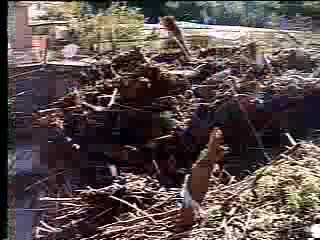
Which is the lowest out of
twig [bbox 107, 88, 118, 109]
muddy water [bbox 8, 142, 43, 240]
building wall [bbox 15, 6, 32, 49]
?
muddy water [bbox 8, 142, 43, 240]

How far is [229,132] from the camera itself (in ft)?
4.19

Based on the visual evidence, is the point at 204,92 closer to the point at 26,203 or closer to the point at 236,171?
the point at 236,171

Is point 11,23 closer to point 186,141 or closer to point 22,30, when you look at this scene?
point 22,30

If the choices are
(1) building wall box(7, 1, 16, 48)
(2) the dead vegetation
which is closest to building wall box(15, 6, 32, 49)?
(1) building wall box(7, 1, 16, 48)

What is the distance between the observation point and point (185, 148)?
1300mm

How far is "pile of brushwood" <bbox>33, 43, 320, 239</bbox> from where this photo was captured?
110 centimetres

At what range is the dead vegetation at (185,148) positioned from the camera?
1104mm

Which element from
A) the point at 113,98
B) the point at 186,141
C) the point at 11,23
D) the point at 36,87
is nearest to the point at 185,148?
the point at 186,141

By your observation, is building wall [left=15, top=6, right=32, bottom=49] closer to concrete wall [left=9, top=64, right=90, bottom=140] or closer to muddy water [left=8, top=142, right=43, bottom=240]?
concrete wall [left=9, top=64, right=90, bottom=140]

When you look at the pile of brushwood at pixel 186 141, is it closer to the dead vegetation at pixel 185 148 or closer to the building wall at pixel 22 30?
the dead vegetation at pixel 185 148

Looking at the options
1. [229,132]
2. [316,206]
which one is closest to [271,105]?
[229,132]

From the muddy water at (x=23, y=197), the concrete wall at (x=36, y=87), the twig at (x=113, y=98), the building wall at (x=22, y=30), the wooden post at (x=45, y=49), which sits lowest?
the muddy water at (x=23, y=197)

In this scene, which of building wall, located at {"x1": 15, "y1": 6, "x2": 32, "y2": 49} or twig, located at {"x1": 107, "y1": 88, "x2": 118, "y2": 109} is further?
twig, located at {"x1": 107, "y1": 88, "x2": 118, "y2": 109}

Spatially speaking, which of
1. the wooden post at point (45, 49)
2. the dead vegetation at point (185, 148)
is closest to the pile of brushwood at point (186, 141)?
the dead vegetation at point (185, 148)
